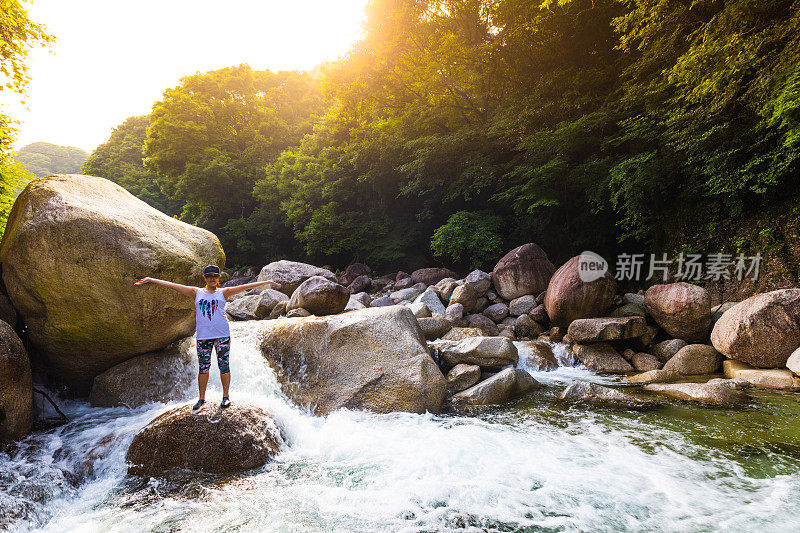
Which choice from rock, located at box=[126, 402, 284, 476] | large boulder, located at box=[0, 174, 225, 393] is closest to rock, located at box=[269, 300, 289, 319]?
large boulder, located at box=[0, 174, 225, 393]

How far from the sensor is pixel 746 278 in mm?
8406

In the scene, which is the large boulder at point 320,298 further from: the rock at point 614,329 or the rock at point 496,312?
the rock at point 614,329

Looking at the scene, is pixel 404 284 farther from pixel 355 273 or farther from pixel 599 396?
pixel 599 396

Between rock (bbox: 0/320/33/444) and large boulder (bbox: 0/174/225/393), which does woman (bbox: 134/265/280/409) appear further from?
rock (bbox: 0/320/33/444)

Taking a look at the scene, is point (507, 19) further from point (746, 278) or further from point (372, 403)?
point (372, 403)

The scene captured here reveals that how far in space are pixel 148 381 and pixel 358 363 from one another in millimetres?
3053

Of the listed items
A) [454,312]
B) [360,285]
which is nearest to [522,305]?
[454,312]

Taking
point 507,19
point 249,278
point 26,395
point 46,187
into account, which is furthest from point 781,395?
point 249,278

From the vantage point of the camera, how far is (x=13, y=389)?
13.1ft

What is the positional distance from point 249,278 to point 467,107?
609 inches

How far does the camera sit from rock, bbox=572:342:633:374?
298 inches

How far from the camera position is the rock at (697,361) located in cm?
688

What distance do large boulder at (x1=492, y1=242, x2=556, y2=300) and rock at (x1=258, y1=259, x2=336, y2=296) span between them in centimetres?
600

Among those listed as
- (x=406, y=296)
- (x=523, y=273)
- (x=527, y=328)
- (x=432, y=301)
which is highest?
(x=523, y=273)
